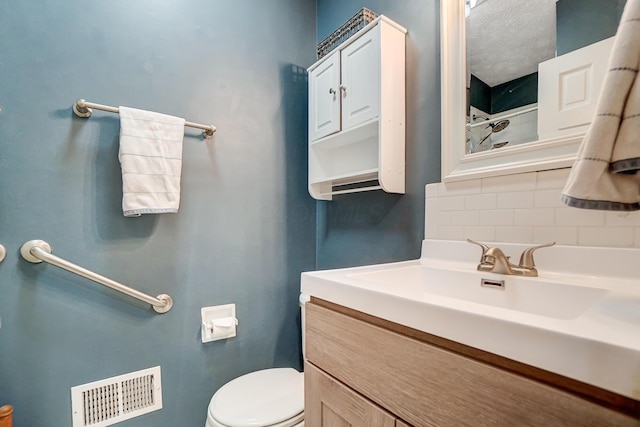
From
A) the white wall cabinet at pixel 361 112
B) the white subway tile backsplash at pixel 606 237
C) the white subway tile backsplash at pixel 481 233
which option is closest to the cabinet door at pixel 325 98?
the white wall cabinet at pixel 361 112

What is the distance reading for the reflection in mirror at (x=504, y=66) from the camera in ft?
2.67

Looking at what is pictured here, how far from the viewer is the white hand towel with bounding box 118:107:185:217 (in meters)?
1.03

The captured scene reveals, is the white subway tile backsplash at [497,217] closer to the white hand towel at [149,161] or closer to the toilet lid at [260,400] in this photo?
the toilet lid at [260,400]

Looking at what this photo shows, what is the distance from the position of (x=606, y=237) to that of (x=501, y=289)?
0.86ft

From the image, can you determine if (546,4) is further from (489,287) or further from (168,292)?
(168,292)

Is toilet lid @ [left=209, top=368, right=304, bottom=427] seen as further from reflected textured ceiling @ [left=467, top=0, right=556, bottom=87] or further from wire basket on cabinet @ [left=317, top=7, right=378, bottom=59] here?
wire basket on cabinet @ [left=317, top=7, right=378, bottom=59]

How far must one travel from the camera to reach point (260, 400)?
1041mm

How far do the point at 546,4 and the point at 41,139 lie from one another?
65.6 inches

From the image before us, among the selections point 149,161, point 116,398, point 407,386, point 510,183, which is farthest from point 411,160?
point 116,398

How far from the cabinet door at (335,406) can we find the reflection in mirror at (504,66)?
809mm

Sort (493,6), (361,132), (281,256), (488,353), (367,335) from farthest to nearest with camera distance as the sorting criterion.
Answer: (281,256)
(361,132)
(493,6)
(367,335)
(488,353)

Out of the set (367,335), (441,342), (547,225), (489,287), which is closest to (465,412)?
(441,342)

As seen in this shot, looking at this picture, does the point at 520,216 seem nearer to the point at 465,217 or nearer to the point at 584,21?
the point at 465,217

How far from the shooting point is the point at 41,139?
0.98 metres
